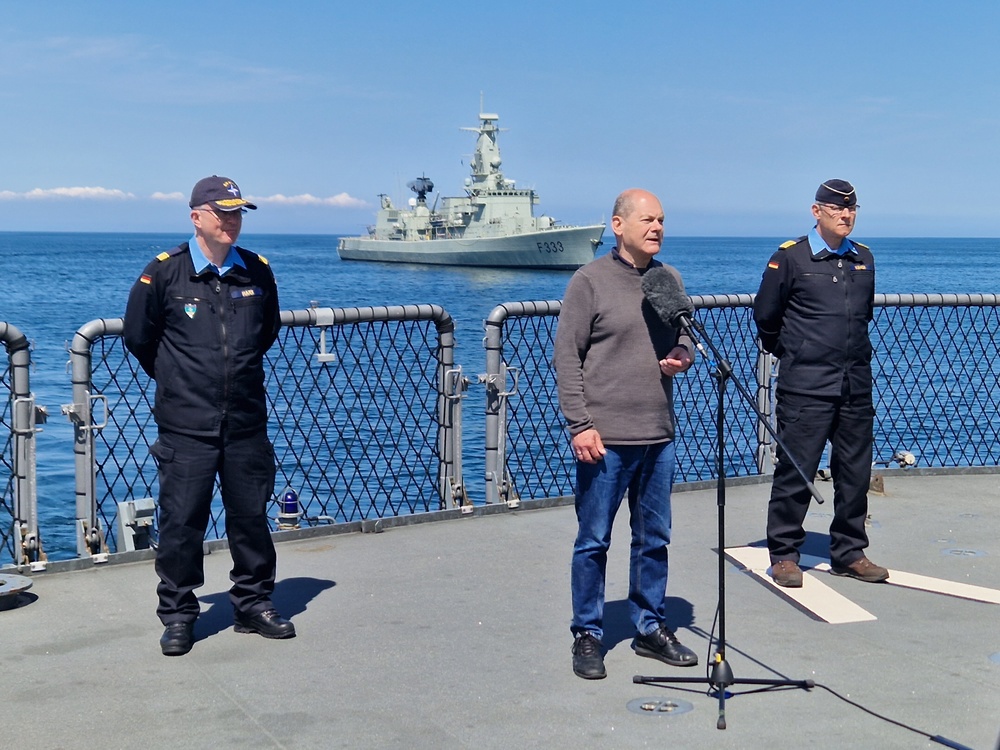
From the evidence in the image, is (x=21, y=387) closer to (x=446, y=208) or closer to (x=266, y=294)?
(x=266, y=294)

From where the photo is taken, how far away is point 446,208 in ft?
340

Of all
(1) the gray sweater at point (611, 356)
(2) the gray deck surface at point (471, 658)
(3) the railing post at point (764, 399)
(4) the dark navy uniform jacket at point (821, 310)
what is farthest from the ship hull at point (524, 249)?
(1) the gray sweater at point (611, 356)

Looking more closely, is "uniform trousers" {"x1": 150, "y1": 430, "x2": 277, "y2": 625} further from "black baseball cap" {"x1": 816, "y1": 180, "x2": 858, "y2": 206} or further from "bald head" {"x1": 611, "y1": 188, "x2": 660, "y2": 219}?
"black baseball cap" {"x1": 816, "y1": 180, "x2": 858, "y2": 206}

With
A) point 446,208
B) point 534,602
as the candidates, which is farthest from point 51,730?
point 446,208

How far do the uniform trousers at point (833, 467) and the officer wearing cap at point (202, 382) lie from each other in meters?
2.41

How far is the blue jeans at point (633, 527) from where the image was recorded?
4656 millimetres

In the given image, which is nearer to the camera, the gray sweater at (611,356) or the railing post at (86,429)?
the gray sweater at (611,356)

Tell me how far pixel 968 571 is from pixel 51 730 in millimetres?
4329

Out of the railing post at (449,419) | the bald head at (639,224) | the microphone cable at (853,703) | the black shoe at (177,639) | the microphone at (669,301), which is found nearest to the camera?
the microphone cable at (853,703)

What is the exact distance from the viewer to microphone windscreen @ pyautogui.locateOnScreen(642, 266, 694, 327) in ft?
14.5

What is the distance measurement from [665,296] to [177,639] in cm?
230

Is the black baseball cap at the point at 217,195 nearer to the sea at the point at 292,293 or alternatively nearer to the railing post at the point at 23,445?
the railing post at the point at 23,445

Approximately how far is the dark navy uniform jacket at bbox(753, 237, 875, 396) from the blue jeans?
1.31 meters

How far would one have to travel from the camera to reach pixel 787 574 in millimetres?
5801
